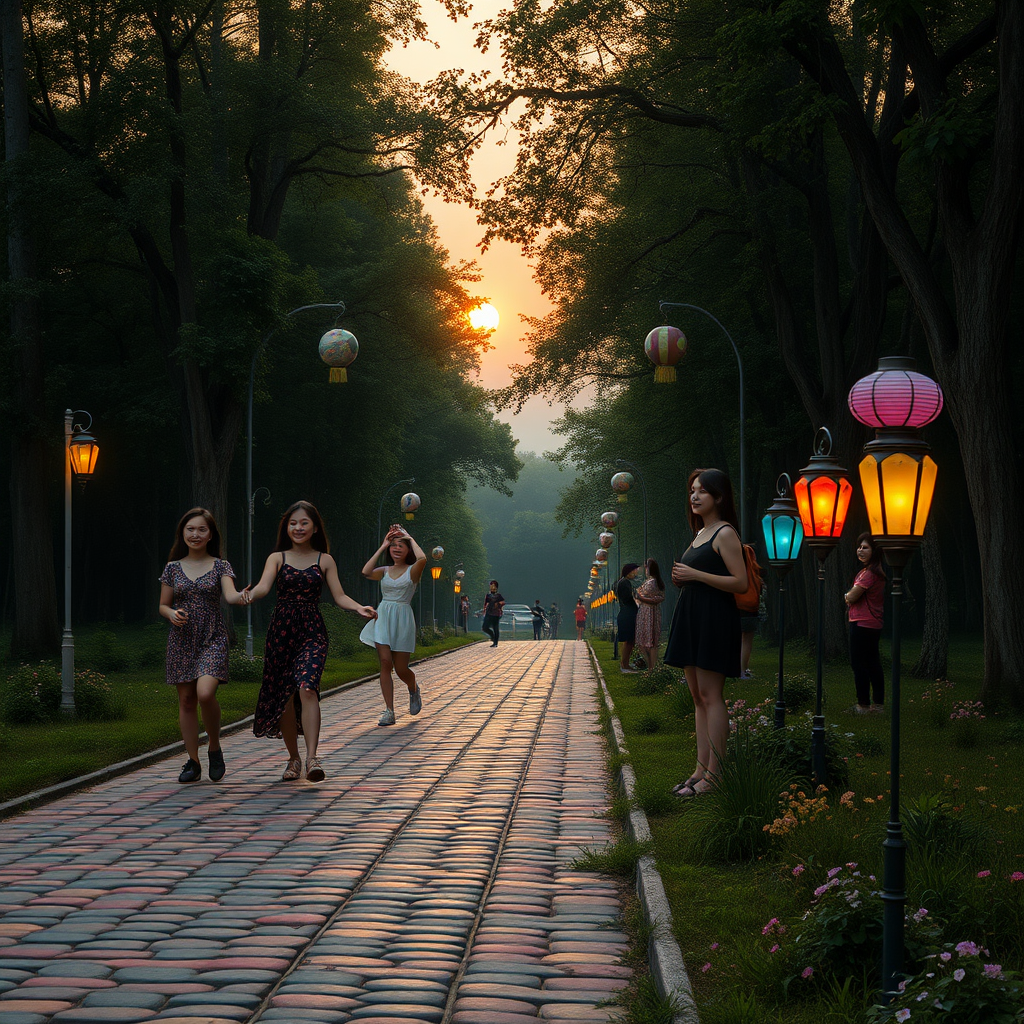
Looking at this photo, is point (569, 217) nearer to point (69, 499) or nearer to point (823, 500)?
point (69, 499)

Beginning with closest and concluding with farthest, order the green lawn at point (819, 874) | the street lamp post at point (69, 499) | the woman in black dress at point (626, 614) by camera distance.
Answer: the green lawn at point (819, 874) < the street lamp post at point (69, 499) < the woman in black dress at point (626, 614)

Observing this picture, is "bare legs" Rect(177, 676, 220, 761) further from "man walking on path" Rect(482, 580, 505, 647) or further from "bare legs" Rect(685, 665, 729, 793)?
"man walking on path" Rect(482, 580, 505, 647)

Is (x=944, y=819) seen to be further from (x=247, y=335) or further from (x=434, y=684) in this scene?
(x=247, y=335)

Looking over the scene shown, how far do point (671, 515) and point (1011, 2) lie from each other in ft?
152

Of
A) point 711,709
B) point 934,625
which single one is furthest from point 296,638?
point 934,625

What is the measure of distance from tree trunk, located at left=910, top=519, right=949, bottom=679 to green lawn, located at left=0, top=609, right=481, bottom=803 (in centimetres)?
970

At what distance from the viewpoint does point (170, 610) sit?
9883 mm

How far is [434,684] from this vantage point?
889 inches

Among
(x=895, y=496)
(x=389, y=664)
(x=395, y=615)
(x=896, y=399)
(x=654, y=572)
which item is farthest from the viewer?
(x=654, y=572)

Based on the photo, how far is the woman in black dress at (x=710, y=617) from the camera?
8281mm

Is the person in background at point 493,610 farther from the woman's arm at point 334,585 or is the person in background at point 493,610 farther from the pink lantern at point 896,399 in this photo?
the pink lantern at point 896,399

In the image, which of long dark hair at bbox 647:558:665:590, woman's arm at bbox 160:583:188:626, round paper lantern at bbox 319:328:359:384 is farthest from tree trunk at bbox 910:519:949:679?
woman's arm at bbox 160:583:188:626

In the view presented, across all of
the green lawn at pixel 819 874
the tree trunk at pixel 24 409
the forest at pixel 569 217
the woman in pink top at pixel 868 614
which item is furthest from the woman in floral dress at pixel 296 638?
the tree trunk at pixel 24 409

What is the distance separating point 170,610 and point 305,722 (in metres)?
1.38
